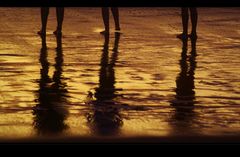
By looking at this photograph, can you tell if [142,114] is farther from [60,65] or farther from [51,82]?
[60,65]

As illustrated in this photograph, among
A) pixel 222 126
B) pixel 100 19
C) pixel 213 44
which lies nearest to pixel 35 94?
pixel 222 126

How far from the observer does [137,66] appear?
12.0 metres

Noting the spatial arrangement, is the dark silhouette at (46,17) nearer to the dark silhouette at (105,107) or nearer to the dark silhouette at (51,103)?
the dark silhouette at (51,103)

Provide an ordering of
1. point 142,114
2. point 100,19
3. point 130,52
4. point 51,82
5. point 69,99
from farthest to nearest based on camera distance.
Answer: point 100,19 < point 130,52 < point 51,82 < point 69,99 < point 142,114

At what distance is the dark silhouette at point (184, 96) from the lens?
7.73 metres

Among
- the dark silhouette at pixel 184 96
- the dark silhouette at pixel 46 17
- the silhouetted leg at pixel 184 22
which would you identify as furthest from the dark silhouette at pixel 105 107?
the dark silhouette at pixel 46 17

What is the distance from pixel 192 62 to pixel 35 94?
4.08 m

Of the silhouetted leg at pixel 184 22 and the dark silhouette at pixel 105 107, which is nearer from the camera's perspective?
the dark silhouette at pixel 105 107

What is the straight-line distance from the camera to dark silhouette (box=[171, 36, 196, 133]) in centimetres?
773

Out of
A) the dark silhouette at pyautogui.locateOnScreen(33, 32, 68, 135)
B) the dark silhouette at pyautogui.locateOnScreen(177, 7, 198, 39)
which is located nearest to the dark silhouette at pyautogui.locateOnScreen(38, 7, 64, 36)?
the dark silhouette at pyautogui.locateOnScreen(177, 7, 198, 39)

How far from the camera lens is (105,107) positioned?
8.44 meters

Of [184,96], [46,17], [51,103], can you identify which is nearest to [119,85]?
[184,96]

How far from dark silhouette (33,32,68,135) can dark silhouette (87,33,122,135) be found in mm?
321

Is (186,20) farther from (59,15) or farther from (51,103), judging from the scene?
(51,103)
